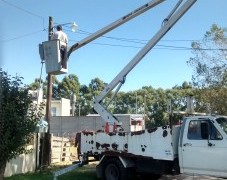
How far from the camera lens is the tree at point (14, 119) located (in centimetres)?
1275

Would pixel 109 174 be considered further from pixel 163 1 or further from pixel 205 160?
pixel 163 1

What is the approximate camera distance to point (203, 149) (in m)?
12.1

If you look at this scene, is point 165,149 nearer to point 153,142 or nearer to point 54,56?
point 153,142

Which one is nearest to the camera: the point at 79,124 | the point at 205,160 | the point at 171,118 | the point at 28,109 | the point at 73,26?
the point at 205,160

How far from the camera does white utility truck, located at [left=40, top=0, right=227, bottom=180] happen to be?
12109mm

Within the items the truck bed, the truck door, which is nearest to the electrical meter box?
the truck bed

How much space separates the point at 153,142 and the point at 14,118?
4230 mm

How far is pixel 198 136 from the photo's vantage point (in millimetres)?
12359

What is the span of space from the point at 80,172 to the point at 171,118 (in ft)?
16.2

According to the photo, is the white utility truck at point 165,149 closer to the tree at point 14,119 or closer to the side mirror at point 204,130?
the side mirror at point 204,130

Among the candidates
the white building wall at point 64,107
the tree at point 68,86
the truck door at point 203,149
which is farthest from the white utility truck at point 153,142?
the tree at point 68,86

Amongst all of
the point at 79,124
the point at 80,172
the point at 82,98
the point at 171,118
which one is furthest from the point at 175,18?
the point at 82,98

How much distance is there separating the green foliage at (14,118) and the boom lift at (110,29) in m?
1.65

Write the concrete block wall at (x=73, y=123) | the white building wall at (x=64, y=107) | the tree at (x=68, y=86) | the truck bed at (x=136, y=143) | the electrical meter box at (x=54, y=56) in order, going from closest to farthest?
the truck bed at (x=136, y=143)
the electrical meter box at (x=54, y=56)
the concrete block wall at (x=73, y=123)
the white building wall at (x=64, y=107)
the tree at (x=68, y=86)
